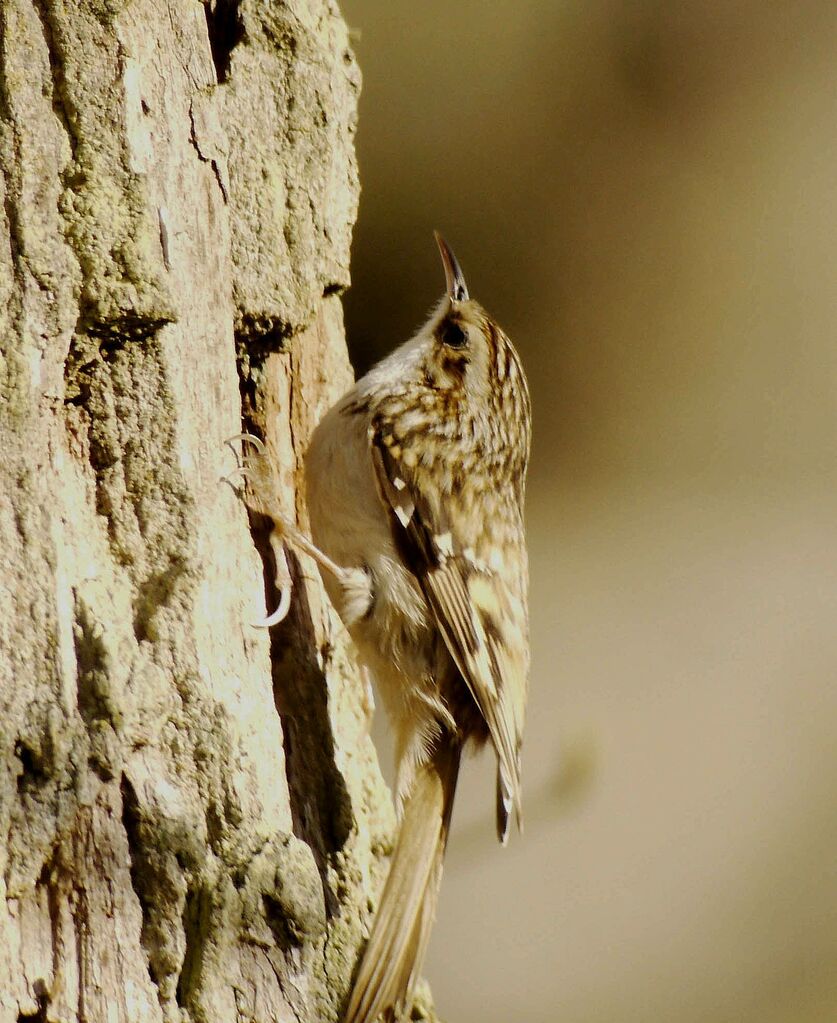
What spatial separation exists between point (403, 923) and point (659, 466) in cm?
156

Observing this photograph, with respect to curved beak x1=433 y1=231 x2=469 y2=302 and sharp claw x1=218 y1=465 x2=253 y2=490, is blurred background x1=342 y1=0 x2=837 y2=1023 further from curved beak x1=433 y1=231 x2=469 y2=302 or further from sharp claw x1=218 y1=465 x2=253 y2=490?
sharp claw x1=218 y1=465 x2=253 y2=490

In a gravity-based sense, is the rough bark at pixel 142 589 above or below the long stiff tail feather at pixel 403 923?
above

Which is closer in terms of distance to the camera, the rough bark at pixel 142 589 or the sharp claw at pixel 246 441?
the rough bark at pixel 142 589

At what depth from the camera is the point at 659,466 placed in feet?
10.0

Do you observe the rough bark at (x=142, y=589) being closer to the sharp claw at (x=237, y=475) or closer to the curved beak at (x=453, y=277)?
the sharp claw at (x=237, y=475)

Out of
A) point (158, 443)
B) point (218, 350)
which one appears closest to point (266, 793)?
point (158, 443)

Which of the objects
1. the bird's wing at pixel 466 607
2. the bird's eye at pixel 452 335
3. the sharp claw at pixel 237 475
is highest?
the bird's eye at pixel 452 335

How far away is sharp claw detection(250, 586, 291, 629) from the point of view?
1782mm

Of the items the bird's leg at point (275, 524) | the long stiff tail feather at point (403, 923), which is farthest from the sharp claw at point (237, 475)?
the long stiff tail feather at point (403, 923)

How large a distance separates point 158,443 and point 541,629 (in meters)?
1.58

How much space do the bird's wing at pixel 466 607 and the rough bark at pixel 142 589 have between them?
232 mm

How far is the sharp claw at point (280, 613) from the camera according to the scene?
1782 millimetres

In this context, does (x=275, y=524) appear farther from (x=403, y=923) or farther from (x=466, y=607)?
(x=403, y=923)

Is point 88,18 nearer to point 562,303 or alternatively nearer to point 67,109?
point 67,109
